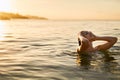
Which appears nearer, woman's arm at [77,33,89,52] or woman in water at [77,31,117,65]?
woman's arm at [77,33,89,52]

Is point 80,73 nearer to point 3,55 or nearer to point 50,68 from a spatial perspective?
point 50,68

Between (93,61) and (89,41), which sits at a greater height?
(89,41)

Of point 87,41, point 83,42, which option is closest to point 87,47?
point 87,41

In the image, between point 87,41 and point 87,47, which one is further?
point 87,47

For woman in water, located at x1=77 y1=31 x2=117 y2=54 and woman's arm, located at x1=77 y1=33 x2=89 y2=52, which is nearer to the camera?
woman's arm, located at x1=77 y1=33 x2=89 y2=52

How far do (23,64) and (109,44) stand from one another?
4794 millimetres

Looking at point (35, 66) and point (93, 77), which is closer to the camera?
point (93, 77)

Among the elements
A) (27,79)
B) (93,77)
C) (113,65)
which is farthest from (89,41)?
(27,79)

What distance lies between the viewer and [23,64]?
11641mm

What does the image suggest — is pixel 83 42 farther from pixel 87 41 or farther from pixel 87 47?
pixel 87 47

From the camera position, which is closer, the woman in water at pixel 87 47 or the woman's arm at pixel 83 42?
the woman's arm at pixel 83 42

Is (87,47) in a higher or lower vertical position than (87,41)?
lower

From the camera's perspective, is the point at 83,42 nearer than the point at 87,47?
Yes

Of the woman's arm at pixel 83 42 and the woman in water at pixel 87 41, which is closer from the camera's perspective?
the woman's arm at pixel 83 42
